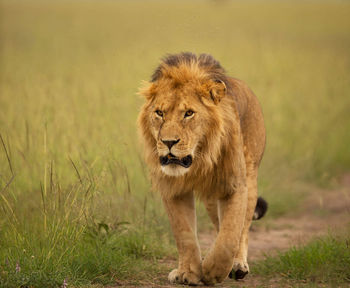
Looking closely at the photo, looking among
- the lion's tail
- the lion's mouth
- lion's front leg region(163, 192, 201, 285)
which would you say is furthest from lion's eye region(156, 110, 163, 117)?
the lion's tail

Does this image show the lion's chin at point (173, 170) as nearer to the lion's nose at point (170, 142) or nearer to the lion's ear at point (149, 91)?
the lion's nose at point (170, 142)

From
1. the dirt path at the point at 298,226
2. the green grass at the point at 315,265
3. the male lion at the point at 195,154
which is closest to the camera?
the male lion at the point at 195,154

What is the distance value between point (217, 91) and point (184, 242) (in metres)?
1.01

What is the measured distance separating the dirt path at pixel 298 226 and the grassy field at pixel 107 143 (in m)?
0.24

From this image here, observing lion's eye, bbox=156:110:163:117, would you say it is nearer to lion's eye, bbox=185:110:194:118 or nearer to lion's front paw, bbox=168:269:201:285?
lion's eye, bbox=185:110:194:118

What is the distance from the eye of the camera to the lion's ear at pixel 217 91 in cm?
411

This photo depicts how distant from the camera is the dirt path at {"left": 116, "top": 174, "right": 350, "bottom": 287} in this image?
5697 mm

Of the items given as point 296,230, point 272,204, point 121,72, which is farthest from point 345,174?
point 121,72

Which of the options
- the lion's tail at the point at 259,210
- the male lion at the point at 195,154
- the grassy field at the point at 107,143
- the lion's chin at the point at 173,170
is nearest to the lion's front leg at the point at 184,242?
the male lion at the point at 195,154

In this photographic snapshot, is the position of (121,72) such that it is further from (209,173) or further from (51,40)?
(51,40)

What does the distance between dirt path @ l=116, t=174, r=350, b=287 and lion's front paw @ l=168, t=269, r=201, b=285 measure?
499 mm

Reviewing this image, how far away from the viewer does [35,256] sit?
384 cm

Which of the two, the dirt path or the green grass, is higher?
the green grass

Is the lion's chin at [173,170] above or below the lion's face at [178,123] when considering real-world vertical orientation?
below
